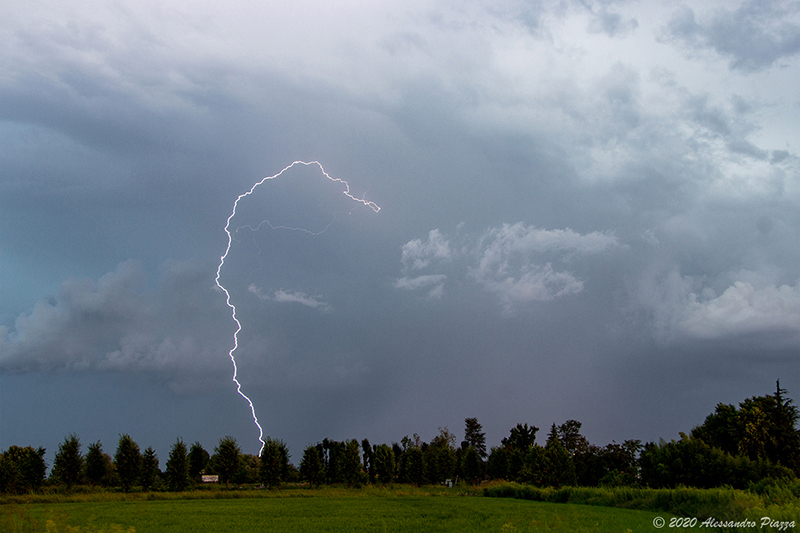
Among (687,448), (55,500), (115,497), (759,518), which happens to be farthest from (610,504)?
(55,500)

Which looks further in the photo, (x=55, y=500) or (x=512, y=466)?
(x=512, y=466)

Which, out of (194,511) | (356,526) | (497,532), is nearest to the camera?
(497,532)

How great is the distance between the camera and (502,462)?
252 feet

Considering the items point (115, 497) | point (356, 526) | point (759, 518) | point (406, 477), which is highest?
point (759, 518)

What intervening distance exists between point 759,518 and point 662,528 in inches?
133

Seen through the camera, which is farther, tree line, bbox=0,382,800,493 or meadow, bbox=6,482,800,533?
tree line, bbox=0,382,800,493

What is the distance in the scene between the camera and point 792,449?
38188 millimetres

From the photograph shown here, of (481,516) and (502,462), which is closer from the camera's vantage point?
(481,516)

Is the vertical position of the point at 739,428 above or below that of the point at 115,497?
above

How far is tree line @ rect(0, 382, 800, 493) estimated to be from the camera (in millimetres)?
36344

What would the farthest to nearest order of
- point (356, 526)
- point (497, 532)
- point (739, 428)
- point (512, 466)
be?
point (512, 466) < point (739, 428) < point (356, 526) < point (497, 532)

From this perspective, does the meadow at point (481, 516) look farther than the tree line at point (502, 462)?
No

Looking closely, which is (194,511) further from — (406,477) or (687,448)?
(406,477)

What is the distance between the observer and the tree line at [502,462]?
3634 centimetres
